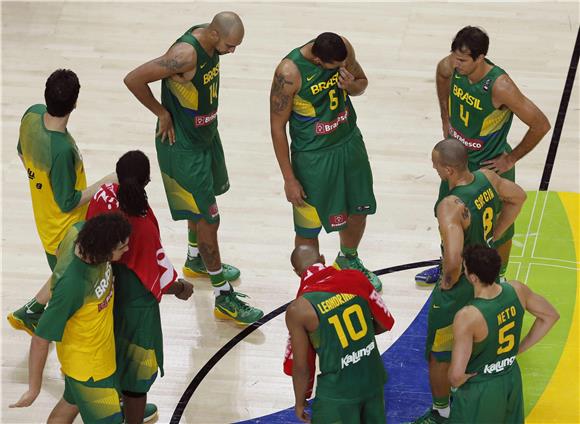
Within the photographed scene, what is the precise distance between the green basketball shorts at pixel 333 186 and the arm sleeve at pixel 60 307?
2150mm

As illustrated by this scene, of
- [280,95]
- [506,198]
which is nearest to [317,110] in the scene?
[280,95]

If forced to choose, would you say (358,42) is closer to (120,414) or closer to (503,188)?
(503,188)

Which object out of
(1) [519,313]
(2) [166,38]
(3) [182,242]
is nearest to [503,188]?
(1) [519,313]

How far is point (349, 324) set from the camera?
5.06m

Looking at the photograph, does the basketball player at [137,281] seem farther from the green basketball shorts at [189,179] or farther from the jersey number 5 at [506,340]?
the jersey number 5 at [506,340]

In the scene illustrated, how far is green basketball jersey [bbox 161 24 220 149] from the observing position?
21.5 ft

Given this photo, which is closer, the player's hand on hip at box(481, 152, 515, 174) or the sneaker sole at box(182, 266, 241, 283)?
the player's hand on hip at box(481, 152, 515, 174)

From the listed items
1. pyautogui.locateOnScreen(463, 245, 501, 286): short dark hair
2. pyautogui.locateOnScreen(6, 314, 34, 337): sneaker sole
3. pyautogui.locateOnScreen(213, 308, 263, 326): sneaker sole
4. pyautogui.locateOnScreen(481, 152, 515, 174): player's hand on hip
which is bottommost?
pyautogui.locateOnScreen(6, 314, 34, 337): sneaker sole

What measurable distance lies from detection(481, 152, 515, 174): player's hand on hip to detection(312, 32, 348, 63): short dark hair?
1.14 metres

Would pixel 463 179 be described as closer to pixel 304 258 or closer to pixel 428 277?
pixel 304 258

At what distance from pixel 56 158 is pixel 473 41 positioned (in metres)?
2.53

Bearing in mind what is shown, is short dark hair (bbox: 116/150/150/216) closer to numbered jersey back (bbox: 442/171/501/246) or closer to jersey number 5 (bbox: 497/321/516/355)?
numbered jersey back (bbox: 442/171/501/246)

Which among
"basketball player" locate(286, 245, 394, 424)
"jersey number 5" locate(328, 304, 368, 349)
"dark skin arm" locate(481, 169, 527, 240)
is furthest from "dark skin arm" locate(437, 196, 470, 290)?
"jersey number 5" locate(328, 304, 368, 349)

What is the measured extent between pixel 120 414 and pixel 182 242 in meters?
2.48
